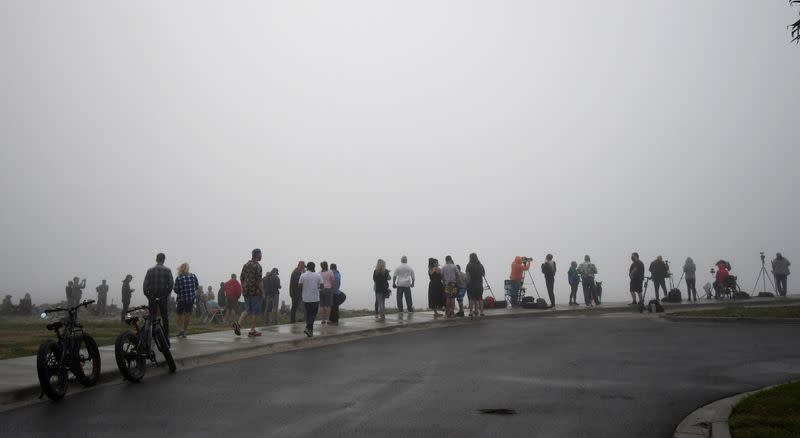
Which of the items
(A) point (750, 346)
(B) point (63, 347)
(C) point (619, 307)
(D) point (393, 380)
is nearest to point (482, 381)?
(D) point (393, 380)

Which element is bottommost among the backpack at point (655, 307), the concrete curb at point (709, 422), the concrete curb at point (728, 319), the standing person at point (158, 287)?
the concrete curb at point (709, 422)

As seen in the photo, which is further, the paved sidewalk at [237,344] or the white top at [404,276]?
the white top at [404,276]

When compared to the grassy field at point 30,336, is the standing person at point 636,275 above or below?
above

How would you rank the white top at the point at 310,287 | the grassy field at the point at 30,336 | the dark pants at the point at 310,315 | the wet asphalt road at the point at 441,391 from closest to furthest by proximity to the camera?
the wet asphalt road at the point at 441,391, the grassy field at the point at 30,336, the dark pants at the point at 310,315, the white top at the point at 310,287

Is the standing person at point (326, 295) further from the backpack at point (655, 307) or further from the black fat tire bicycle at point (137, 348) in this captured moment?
the backpack at point (655, 307)

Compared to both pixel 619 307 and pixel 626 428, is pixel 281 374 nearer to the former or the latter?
pixel 626 428

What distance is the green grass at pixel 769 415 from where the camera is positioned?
20.0 ft

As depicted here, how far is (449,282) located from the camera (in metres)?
21.6

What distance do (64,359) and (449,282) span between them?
13809mm

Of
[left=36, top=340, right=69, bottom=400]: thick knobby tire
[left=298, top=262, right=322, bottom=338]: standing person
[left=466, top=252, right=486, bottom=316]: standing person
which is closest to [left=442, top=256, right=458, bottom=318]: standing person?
[left=466, top=252, right=486, bottom=316]: standing person

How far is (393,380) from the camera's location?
33.1 feet

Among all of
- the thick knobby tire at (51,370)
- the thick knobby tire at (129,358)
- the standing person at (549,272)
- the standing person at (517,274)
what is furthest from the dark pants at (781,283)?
the thick knobby tire at (51,370)

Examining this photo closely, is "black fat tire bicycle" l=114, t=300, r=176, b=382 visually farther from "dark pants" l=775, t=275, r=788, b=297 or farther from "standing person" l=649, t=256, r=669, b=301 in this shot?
"dark pants" l=775, t=275, r=788, b=297

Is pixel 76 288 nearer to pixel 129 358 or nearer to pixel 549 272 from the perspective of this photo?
pixel 549 272
